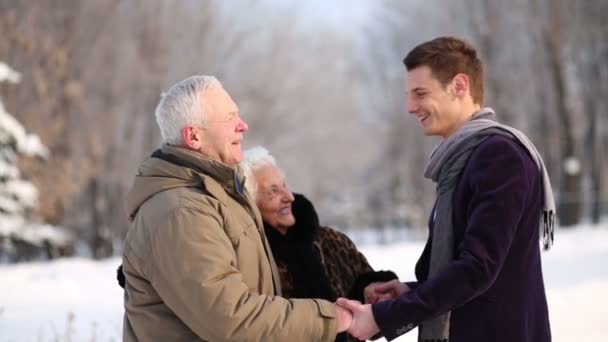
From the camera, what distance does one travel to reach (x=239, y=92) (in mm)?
29406

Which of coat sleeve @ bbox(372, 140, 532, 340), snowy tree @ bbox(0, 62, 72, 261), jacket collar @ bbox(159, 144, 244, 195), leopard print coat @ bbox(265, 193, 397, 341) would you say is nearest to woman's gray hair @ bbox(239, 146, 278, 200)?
leopard print coat @ bbox(265, 193, 397, 341)

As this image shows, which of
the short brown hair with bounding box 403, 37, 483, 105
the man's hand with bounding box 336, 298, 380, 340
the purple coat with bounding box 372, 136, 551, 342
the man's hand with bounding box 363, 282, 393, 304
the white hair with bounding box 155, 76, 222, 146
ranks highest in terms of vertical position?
the short brown hair with bounding box 403, 37, 483, 105

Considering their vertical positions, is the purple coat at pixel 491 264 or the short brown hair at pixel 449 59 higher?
the short brown hair at pixel 449 59

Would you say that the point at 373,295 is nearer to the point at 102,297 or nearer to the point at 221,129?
the point at 221,129

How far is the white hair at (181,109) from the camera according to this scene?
2.80 meters

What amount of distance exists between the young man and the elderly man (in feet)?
1.14

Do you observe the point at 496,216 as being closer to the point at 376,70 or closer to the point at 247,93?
the point at 247,93

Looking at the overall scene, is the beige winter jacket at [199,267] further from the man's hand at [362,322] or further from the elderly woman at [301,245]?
the elderly woman at [301,245]

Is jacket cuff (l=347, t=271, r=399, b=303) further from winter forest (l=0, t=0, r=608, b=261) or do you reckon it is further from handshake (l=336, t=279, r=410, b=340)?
winter forest (l=0, t=0, r=608, b=261)

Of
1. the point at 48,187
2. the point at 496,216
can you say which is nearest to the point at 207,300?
the point at 496,216

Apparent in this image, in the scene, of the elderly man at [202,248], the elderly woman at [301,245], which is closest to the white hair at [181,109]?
the elderly man at [202,248]

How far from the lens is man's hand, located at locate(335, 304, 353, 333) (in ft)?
9.30

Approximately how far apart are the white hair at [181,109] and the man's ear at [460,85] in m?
0.91

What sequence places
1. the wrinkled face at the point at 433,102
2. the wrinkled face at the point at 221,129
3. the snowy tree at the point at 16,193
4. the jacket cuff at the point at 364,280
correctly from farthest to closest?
1. the snowy tree at the point at 16,193
2. the jacket cuff at the point at 364,280
3. the wrinkled face at the point at 433,102
4. the wrinkled face at the point at 221,129
